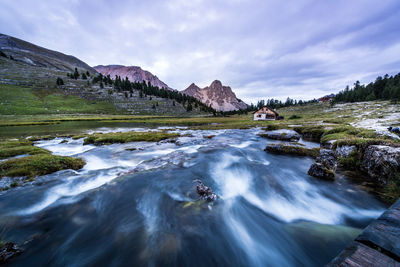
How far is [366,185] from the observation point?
267 inches

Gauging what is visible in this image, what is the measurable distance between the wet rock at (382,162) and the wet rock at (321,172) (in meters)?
1.69

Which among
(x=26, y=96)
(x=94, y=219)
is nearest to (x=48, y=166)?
(x=94, y=219)

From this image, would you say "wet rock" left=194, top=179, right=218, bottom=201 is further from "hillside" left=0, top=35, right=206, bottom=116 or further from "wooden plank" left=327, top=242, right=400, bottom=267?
"hillside" left=0, top=35, right=206, bottom=116

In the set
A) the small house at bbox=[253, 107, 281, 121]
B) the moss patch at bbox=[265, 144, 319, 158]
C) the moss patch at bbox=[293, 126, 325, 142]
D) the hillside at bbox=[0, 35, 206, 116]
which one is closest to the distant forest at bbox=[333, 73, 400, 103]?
the small house at bbox=[253, 107, 281, 121]

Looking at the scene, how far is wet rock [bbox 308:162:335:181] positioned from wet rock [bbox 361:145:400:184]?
5.53 feet

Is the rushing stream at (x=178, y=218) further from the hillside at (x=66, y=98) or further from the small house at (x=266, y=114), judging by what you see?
the hillside at (x=66, y=98)

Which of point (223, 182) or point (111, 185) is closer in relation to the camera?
point (111, 185)

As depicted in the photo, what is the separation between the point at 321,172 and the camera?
308 inches

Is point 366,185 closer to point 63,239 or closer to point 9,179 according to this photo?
point 63,239

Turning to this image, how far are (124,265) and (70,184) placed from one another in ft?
19.0

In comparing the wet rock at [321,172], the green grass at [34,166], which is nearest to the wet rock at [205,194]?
the wet rock at [321,172]

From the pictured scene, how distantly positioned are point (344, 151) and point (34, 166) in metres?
18.3

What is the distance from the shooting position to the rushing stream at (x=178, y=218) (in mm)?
3973

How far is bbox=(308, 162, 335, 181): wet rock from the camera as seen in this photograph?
7.63 m
